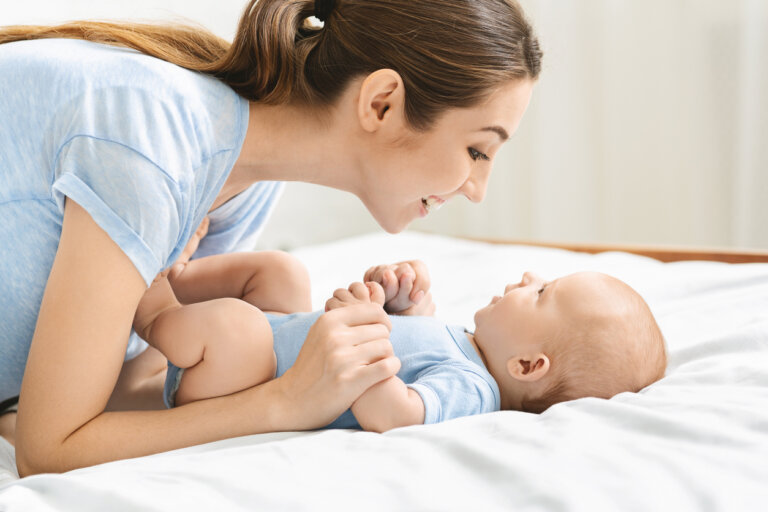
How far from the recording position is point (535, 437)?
790 millimetres

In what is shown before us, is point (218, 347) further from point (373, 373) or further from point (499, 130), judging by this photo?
point (499, 130)

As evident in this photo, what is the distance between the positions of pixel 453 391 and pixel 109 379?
1.37ft

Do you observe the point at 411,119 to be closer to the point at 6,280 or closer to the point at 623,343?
the point at 623,343

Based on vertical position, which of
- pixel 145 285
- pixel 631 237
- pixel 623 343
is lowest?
pixel 631 237

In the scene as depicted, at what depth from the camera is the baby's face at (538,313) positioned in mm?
1042

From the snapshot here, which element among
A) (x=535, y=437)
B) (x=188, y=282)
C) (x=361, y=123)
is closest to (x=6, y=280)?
(x=188, y=282)

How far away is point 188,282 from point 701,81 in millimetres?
1749

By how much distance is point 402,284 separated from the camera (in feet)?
3.85

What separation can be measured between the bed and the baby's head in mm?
54

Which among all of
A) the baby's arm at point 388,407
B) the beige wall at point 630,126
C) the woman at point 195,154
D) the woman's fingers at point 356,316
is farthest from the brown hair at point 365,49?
the beige wall at point 630,126

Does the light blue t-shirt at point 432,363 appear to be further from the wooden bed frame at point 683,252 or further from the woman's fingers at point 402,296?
the wooden bed frame at point 683,252

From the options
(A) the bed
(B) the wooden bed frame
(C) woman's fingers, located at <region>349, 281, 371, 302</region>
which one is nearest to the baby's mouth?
(C) woman's fingers, located at <region>349, 281, 371, 302</region>

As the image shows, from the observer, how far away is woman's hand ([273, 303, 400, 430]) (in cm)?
87

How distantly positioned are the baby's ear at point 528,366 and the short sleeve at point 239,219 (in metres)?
0.55
